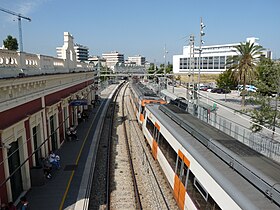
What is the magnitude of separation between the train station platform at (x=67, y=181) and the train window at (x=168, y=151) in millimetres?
4183

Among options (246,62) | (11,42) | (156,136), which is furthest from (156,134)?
(246,62)

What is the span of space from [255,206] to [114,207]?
742cm

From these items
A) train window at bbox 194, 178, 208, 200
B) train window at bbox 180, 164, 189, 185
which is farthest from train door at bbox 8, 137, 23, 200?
train window at bbox 194, 178, 208, 200

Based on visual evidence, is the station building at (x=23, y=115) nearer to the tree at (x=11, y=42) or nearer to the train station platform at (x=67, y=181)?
the train station platform at (x=67, y=181)

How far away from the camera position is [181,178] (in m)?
9.15

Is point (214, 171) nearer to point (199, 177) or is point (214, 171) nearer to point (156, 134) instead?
point (199, 177)

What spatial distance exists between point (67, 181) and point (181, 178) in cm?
690

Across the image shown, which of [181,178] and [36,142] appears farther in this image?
[36,142]

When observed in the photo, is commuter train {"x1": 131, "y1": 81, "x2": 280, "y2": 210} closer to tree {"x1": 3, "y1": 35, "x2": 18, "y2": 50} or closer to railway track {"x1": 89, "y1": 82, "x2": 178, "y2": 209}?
railway track {"x1": 89, "y1": 82, "x2": 178, "y2": 209}

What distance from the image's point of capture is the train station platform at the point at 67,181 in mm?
11203

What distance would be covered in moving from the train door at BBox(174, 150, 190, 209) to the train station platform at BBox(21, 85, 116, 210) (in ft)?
13.6

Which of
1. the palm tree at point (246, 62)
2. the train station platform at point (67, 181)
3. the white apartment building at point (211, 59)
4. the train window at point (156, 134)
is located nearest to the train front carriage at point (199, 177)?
the train window at point (156, 134)

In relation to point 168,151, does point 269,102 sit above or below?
above

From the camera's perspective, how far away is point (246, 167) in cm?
623
